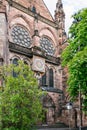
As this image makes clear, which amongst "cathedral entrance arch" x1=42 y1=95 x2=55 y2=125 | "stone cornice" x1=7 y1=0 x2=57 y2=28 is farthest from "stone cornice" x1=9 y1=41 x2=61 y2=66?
"stone cornice" x1=7 y1=0 x2=57 y2=28

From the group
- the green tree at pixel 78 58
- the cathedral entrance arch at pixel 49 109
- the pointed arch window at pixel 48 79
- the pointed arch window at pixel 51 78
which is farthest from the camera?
the pointed arch window at pixel 51 78

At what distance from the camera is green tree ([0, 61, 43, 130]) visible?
16.0m

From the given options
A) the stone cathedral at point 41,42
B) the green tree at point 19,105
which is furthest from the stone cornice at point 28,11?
the green tree at point 19,105

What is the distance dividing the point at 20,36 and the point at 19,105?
1714 cm

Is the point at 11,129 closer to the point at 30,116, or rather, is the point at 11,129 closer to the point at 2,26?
the point at 30,116

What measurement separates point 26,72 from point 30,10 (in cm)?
1794

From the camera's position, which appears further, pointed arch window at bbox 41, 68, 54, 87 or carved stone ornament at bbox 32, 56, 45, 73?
pointed arch window at bbox 41, 68, 54, 87

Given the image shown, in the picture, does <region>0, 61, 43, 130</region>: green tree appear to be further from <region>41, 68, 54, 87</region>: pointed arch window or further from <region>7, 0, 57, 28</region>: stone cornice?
<region>7, 0, 57, 28</region>: stone cornice

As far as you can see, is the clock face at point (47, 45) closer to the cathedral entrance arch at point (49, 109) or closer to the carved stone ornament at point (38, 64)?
the carved stone ornament at point (38, 64)

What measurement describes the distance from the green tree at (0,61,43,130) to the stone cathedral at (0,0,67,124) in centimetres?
1064

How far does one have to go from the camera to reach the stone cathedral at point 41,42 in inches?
1188

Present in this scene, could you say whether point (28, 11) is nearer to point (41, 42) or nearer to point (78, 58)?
point (41, 42)

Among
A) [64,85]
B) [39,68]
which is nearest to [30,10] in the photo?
[39,68]

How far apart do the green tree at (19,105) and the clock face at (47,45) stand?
1823cm
